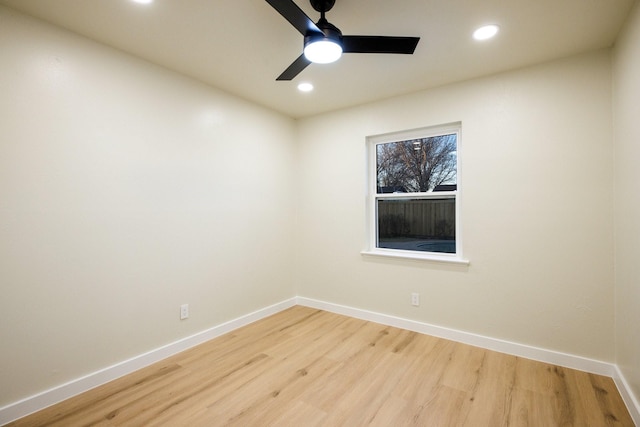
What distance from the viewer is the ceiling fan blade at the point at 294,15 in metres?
1.41

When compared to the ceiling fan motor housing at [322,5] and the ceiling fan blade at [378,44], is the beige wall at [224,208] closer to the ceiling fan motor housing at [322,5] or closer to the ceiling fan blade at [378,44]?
the ceiling fan blade at [378,44]

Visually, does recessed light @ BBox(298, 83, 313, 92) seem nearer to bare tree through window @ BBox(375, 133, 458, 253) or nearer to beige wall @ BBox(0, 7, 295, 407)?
beige wall @ BBox(0, 7, 295, 407)

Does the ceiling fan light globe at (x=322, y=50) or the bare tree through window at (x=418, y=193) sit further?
the bare tree through window at (x=418, y=193)

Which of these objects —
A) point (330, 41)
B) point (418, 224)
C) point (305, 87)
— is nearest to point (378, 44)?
point (330, 41)

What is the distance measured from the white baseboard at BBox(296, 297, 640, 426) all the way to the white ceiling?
8.02 feet

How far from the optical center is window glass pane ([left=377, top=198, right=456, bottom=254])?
123 inches

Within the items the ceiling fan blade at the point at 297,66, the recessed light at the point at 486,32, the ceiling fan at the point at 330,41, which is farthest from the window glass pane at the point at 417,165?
the ceiling fan blade at the point at 297,66

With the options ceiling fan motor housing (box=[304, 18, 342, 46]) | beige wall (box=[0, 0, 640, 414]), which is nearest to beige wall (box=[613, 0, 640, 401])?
beige wall (box=[0, 0, 640, 414])

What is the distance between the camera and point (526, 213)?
261 cm

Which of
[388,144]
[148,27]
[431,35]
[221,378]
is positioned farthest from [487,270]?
[148,27]

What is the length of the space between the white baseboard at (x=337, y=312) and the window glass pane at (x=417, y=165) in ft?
4.84

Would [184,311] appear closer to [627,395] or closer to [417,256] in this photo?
[417,256]

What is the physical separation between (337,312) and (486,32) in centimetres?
316

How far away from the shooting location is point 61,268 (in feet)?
6.76
